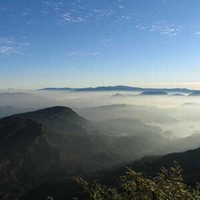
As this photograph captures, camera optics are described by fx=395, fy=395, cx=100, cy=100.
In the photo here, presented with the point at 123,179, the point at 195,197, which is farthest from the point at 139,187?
the point at 195,197

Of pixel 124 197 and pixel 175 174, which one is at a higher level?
pixel 175 174

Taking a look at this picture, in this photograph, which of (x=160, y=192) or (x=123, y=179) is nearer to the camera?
(x=160, y=192)

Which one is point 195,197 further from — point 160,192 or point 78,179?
point 78,179

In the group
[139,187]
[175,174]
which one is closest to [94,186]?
[139,187]

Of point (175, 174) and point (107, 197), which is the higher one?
point (175, 174)

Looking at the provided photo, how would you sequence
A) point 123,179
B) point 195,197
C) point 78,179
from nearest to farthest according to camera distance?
1. point 195,197
2. point 123,179
3. point 78,179

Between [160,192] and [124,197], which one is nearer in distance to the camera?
[160,192]

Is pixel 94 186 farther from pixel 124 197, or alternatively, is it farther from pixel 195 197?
pixel 195 197

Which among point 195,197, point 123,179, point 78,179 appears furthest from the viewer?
point 78,179
